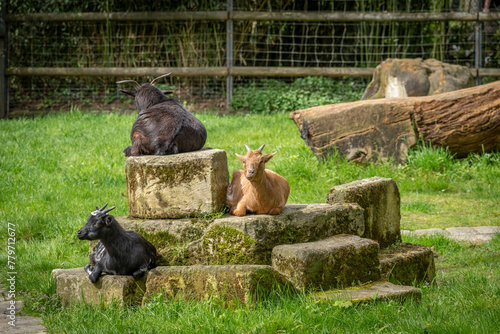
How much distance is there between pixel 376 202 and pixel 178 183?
1.91m

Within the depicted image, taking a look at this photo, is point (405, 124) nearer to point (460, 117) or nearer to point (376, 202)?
point (460, 117)

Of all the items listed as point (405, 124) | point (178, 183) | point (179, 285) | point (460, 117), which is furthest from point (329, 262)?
point (460, 117)

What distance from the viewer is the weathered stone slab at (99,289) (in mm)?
4422

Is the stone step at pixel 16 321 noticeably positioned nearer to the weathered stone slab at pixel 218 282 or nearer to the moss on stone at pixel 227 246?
the weathered stone slab at pixel 218 282

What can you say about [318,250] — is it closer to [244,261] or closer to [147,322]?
[244,261]

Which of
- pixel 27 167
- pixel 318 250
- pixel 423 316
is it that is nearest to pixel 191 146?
pixel 318 250

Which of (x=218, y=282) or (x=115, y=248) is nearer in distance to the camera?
(x=218, y=282)

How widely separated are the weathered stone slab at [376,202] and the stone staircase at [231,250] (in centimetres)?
3

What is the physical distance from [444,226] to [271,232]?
3.21 metres

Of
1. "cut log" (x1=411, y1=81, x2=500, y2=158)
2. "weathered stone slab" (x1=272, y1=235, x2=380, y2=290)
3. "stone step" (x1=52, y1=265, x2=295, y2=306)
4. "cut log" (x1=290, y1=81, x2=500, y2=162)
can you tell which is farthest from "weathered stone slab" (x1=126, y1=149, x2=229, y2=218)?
"cut log" (x1=411, y1=81, x2=500, y2=158)

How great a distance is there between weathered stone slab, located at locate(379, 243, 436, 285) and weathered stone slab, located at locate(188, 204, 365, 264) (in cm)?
54

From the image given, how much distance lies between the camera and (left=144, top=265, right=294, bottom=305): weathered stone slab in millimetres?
4164

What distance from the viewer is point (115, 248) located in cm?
452

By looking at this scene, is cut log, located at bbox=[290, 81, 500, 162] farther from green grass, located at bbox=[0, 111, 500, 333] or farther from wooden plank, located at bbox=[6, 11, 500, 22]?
wooden plank, located at bbox=[6, 11, 500, 22]
